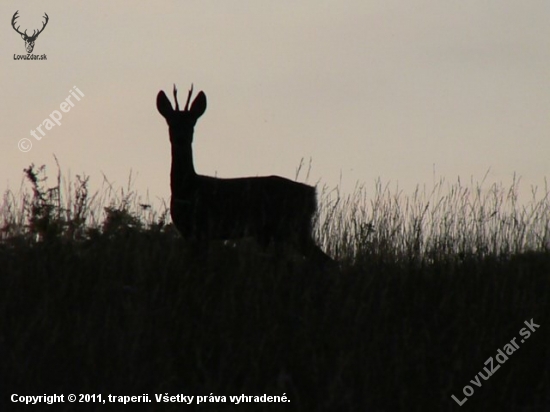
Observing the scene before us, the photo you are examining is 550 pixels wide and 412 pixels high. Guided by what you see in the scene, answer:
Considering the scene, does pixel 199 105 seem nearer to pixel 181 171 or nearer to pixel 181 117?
pixel 181 117

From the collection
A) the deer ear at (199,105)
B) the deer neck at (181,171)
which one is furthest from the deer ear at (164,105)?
the deer neck at (181,171)

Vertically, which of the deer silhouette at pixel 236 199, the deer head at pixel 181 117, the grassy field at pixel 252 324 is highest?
the deer head at pixel 181 117

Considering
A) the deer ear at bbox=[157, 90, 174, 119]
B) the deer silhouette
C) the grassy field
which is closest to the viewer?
the grassy field

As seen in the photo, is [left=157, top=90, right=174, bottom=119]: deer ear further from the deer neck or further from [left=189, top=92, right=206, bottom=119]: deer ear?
the deer neck

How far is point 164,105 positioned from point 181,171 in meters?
0.70

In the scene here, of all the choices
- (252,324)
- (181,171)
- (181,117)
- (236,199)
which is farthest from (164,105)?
(252,324)

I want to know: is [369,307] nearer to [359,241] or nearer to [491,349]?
[491,349]

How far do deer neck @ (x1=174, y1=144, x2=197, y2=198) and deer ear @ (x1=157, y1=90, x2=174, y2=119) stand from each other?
13.5 inches

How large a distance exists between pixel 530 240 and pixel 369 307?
11.4 ft

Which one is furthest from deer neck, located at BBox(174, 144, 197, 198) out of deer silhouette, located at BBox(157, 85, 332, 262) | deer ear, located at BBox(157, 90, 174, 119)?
deer ear, located at BBox(157, 90, 174, 119)

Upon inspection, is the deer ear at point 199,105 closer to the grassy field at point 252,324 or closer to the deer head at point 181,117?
the deer head at point 181,117

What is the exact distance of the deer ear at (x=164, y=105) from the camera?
377 inches

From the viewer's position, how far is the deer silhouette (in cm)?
923

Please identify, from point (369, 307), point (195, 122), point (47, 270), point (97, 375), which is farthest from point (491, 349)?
point (195, 122)
